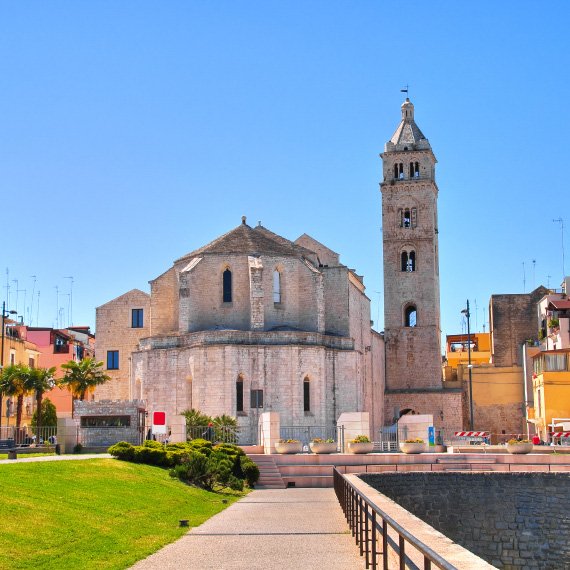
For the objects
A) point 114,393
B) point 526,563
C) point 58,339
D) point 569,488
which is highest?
point 58,339

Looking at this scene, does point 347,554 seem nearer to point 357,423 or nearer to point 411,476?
Answer: point 411,476

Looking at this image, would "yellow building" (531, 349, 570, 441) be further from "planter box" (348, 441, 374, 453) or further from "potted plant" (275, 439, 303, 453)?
"potted plant" (275, 439, 303, 453)

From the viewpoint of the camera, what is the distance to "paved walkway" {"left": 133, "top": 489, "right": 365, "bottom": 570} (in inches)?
505

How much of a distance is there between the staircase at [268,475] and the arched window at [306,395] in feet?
56.7

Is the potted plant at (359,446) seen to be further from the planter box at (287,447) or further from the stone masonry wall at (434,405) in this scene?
the stone masonry wall at (434,405)

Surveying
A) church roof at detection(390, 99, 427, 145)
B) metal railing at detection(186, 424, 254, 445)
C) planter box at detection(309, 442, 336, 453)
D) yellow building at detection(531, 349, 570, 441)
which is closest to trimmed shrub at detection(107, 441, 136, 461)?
planter box at detection(309, 442, 336, 453)

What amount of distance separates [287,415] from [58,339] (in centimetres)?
3138

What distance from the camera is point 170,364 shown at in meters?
53.2

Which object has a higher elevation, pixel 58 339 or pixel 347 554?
pixel 58 339

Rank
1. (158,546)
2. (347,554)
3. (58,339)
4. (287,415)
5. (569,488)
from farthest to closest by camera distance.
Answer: (58,339), (287,415), (569,488), (158,546), (347,554)

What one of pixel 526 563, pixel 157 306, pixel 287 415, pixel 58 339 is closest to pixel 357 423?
pixel 287 415

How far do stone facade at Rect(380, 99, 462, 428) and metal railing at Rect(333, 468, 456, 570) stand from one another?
48089 mm

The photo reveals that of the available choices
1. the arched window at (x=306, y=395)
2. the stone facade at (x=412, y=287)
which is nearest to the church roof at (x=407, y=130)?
the stone facade at (x=412, y=287)

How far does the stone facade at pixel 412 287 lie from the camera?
217ft
